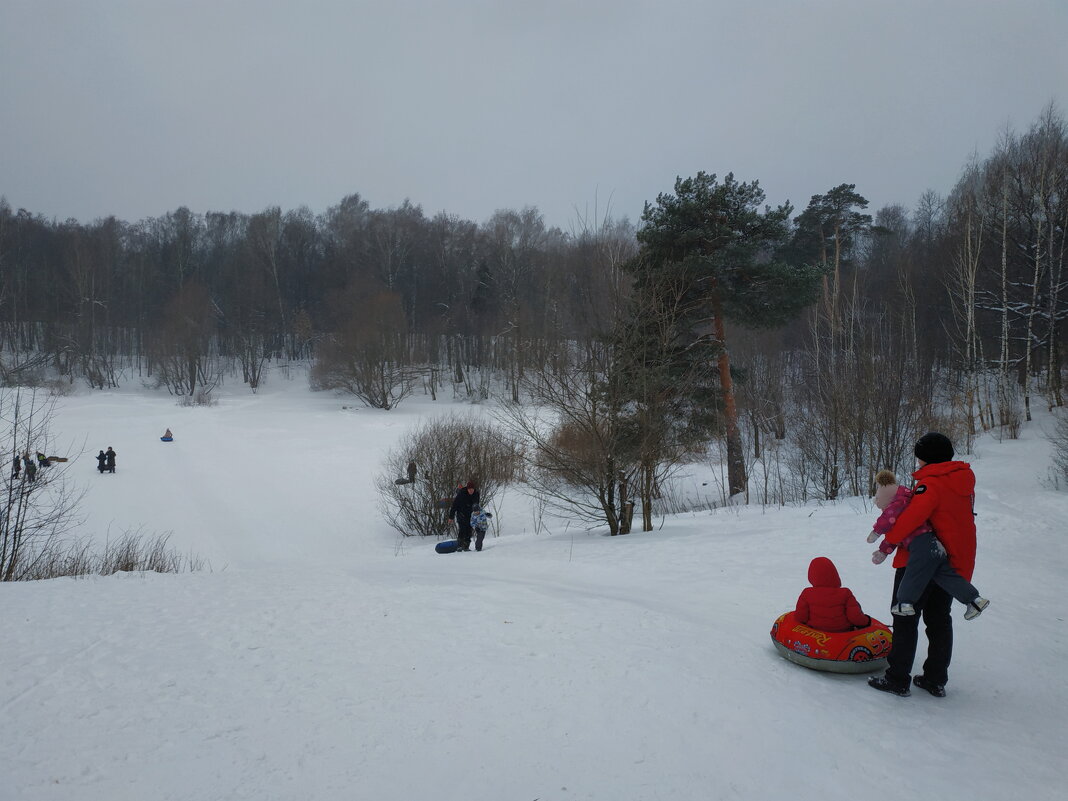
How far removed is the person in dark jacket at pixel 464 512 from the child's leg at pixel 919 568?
1034cm

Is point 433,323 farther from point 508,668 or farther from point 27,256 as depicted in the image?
point 508,668

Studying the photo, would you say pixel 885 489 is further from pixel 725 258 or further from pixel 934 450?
pixel 725 258

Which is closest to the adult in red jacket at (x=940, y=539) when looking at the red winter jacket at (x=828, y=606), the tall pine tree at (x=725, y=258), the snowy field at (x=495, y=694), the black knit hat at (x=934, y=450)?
the black knit hat at (x=934, y=450)

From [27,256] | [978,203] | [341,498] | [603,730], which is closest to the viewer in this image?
[603,730]

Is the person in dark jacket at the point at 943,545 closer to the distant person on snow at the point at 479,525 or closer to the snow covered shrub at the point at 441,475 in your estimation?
the distant person on snow at the point at 479,525

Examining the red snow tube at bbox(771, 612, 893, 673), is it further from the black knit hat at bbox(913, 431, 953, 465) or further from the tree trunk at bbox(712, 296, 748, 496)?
the tree trunk at bbox(712, 296, 748, 496)

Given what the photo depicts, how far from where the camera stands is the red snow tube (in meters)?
4.41

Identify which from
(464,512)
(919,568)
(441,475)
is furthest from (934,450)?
(441,475)

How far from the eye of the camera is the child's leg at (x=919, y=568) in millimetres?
3947

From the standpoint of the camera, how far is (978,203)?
26.9m

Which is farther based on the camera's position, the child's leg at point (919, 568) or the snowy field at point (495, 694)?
the child's leg at point (919, 568)

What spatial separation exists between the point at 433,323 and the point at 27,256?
151 feet

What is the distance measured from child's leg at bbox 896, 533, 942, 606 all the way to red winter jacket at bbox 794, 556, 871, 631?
527 millimetres

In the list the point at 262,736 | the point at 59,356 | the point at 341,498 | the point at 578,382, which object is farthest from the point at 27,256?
the point at 262,736
